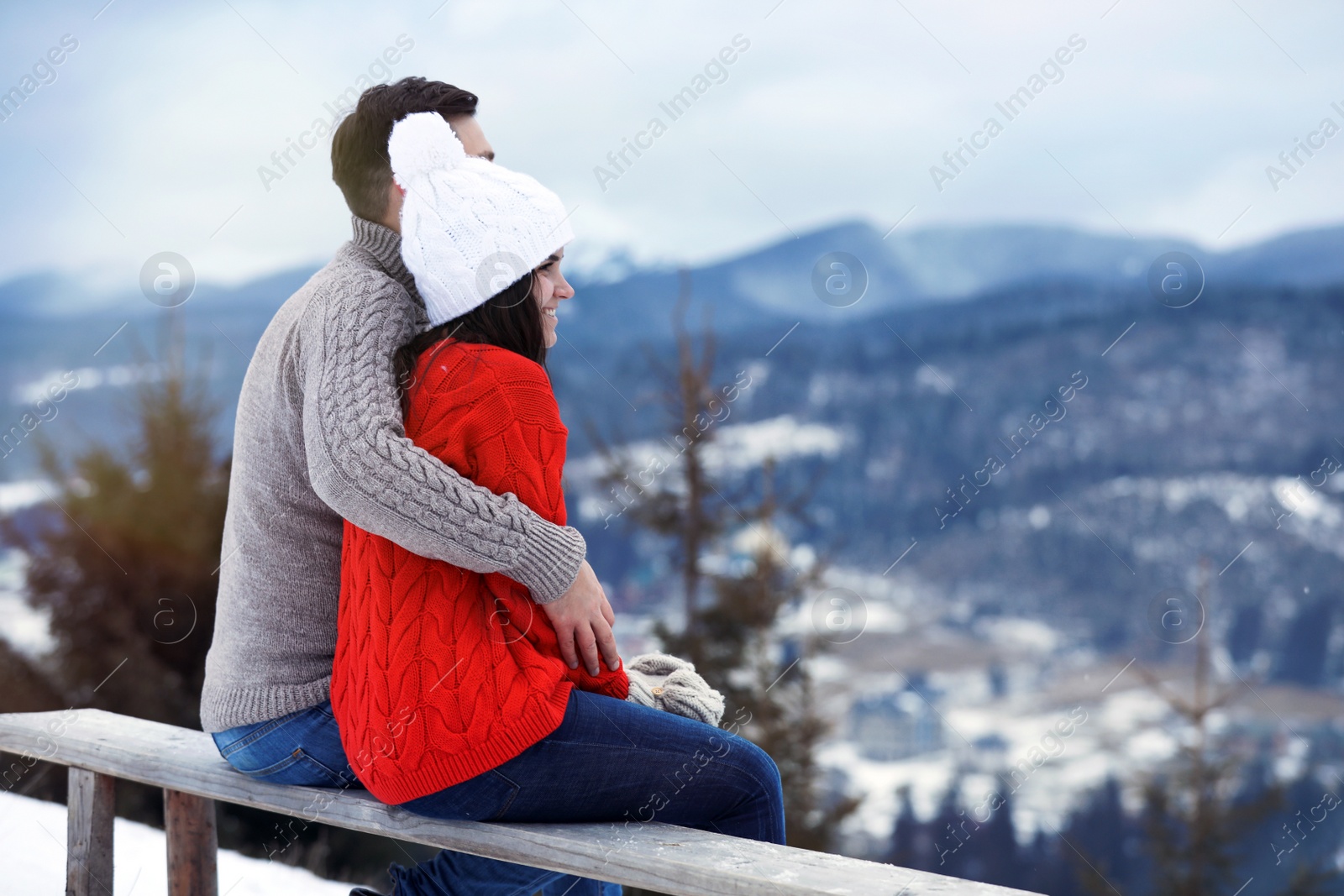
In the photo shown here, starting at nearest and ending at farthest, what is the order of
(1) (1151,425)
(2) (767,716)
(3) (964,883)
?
1. (3) (964,883)
2. (2) (767,716)
3. (1) (1151,425)

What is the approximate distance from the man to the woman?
0.16 ft

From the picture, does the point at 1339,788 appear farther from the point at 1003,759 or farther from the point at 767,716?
the point at 767,716

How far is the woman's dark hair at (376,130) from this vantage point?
1486 mm

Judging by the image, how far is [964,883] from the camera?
1354 millimetres

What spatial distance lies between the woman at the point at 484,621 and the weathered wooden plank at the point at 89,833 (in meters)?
0.95

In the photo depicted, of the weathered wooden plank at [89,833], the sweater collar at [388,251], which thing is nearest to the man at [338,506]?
the sweater collar at [388,251]

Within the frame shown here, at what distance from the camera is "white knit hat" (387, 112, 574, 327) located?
4.52ft

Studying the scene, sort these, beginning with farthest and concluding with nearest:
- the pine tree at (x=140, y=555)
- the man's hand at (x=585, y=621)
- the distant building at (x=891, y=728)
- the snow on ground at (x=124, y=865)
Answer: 1. the distant building at (x=891, y=728)
2. the pine tree at (x=140, y=555)
3. the snow on ground at (x=124, y=865)
4. the man's hand at (x=585, y=621)

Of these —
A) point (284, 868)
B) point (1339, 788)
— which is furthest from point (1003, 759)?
point (284, 868)

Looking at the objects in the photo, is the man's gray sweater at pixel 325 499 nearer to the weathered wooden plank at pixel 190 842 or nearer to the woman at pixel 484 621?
the woman at pixel 484 621

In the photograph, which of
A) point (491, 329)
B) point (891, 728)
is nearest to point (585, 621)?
point (491, 329)

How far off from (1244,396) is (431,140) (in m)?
110

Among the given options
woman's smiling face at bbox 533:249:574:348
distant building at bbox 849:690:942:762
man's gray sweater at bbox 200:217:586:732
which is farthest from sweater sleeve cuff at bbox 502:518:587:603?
distant building at bbox 849:690:942:762

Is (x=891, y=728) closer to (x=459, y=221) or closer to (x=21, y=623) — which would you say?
(x=21, y=623)
